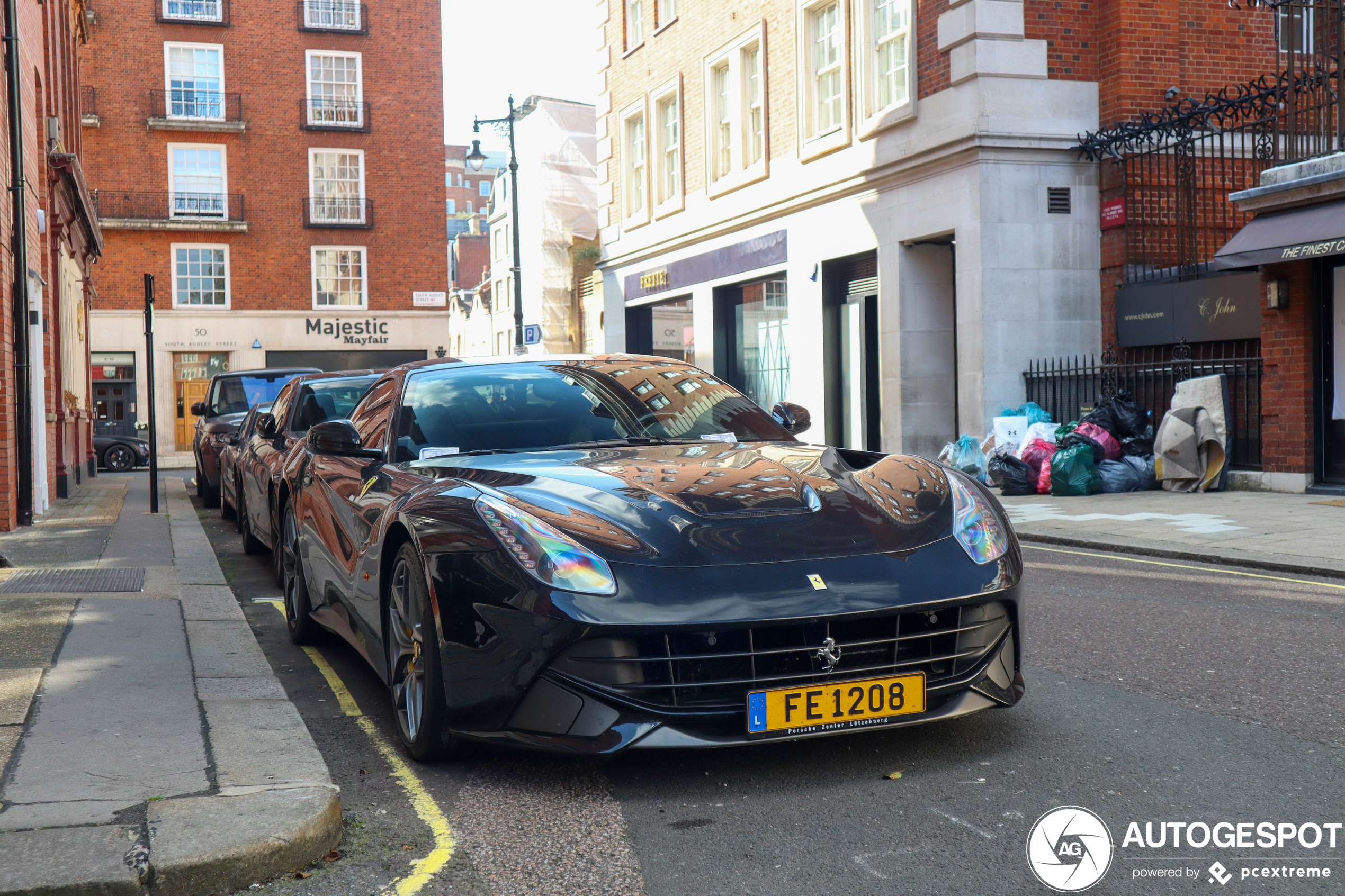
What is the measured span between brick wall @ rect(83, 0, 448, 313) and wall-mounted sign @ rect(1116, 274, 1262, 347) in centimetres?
2856

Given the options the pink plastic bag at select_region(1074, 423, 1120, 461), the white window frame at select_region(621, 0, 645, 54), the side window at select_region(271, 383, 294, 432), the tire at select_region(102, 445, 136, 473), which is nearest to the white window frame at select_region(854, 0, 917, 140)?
the pink plastic bag at select_region(1074, 423, 1120, 461)

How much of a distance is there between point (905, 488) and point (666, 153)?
24.0 meters

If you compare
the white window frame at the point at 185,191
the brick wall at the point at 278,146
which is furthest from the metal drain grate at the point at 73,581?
the white window frame at the point at 185,191

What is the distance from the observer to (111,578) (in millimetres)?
7703

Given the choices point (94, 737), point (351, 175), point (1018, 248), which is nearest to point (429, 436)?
point (94, 737)

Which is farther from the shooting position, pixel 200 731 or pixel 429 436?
pixel 429 436

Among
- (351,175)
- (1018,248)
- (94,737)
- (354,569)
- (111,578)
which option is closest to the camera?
(94,737)

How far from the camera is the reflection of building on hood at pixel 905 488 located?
3.92 m

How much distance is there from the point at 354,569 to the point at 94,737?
3.78 ft

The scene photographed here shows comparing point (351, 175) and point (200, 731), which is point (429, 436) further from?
point (351, 175)

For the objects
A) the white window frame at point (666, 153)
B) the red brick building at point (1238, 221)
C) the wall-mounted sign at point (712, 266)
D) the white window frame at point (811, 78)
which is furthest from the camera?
the white window frame at point (666, 153)

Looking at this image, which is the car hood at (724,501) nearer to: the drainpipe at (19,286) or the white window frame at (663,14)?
the drainpipe at (19,286)

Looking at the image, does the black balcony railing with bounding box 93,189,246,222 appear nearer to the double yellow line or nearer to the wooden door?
the wooden door

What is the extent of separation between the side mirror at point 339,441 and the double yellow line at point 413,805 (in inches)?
38.9
